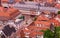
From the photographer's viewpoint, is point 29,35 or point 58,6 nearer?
point 29,35

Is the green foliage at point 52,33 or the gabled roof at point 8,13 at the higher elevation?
the gabled roof at point 8,13

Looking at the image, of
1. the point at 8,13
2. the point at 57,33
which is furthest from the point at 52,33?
the point at 8,13

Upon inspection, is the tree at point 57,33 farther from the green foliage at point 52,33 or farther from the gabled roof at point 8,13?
the gabled roof at point 8,13

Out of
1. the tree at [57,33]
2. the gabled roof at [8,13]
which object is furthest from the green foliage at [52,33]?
the gabled roof at [8,13]

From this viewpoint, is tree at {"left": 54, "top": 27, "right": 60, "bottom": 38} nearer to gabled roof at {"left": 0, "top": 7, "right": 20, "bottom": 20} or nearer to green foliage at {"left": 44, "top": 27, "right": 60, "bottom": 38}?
green foliage at {"left": 44, "top": 27, "right": 60, "bottom": 38}

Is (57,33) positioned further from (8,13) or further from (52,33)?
(8,13)

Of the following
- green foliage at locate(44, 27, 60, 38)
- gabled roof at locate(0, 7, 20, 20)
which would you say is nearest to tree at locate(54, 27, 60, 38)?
green foliage at locate(44, 27, 60, 38)

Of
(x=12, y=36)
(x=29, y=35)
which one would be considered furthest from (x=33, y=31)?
(x=12, y=36)

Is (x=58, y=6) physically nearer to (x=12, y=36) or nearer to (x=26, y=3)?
(x=26, y=3)

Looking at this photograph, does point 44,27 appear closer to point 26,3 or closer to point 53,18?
point 53,18

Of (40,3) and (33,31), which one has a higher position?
(40,3)

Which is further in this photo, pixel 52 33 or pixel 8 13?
pixel 8 13
